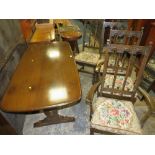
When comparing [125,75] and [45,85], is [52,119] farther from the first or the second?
[125,75]

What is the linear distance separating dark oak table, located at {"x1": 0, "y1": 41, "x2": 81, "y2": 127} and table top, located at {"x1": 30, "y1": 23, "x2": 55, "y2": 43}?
0.94 metres

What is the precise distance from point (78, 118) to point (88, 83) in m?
0.91

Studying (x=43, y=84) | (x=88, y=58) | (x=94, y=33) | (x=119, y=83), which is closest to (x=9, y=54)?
(x=43, y=84)

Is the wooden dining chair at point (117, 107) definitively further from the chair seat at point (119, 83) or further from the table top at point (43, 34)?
the table top at point (43, 34)

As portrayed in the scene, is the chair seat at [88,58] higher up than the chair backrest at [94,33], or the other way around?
the chair backrest at [94,33]

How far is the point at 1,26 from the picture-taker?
1978 mm

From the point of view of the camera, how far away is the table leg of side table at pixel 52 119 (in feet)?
7.07

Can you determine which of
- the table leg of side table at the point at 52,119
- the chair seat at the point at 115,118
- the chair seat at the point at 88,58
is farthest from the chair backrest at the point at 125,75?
the table leg of side table at the point at 52,119

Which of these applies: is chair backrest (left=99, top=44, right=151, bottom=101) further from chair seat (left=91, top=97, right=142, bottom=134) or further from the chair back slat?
the chair back slat

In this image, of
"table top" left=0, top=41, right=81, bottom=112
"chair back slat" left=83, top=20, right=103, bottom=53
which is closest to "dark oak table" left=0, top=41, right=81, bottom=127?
"table top" left=0, top=41, right=81, bottom=112

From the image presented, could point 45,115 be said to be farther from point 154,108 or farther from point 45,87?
point 154,108

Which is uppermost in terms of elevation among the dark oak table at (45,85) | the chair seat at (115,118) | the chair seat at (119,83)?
the dark oak table at (45,85)

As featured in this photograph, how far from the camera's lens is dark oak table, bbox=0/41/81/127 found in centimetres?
134
